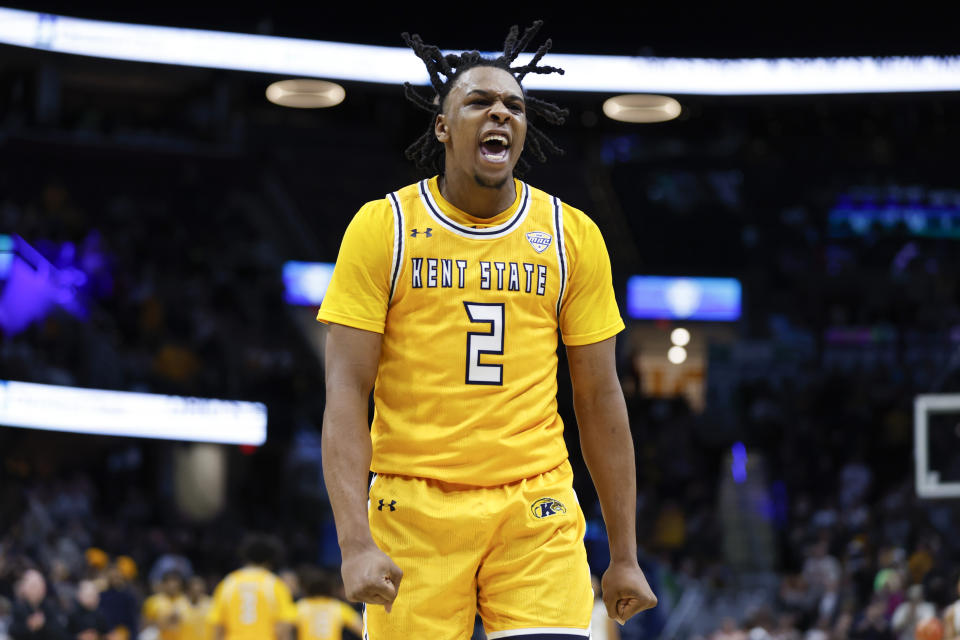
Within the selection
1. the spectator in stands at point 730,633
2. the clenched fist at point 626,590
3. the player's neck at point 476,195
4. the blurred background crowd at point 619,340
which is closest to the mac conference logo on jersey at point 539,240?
the player's neck at point 476,195

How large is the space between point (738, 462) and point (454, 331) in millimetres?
17142

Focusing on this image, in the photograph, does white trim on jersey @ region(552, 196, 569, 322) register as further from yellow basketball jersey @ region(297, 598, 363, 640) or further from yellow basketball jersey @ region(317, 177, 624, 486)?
yellow basketball jersey @ region(297, 598, 363, 640)

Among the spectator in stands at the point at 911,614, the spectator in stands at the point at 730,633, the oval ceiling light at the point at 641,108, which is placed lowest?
the spectator in stands at the point at 730,633

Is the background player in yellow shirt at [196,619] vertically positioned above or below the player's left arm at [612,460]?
below

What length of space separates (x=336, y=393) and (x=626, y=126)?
8.80m

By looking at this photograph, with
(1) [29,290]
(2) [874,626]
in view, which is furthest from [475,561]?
(1) [29,290]

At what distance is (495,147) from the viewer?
352cm

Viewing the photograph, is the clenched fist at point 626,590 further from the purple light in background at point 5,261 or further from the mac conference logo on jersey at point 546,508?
the purple light in background at point 5,261

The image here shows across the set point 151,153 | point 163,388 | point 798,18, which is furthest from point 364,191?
point 798,18

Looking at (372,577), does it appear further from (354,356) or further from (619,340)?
(619,340)

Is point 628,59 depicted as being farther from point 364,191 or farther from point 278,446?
point 364,191

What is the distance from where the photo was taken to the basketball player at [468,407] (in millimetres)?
3369

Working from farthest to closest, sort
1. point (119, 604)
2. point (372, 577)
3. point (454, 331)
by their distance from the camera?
point (119, 604) → point (454, 331) → point (372, 577)

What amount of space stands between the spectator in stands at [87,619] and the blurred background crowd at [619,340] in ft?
0.15
